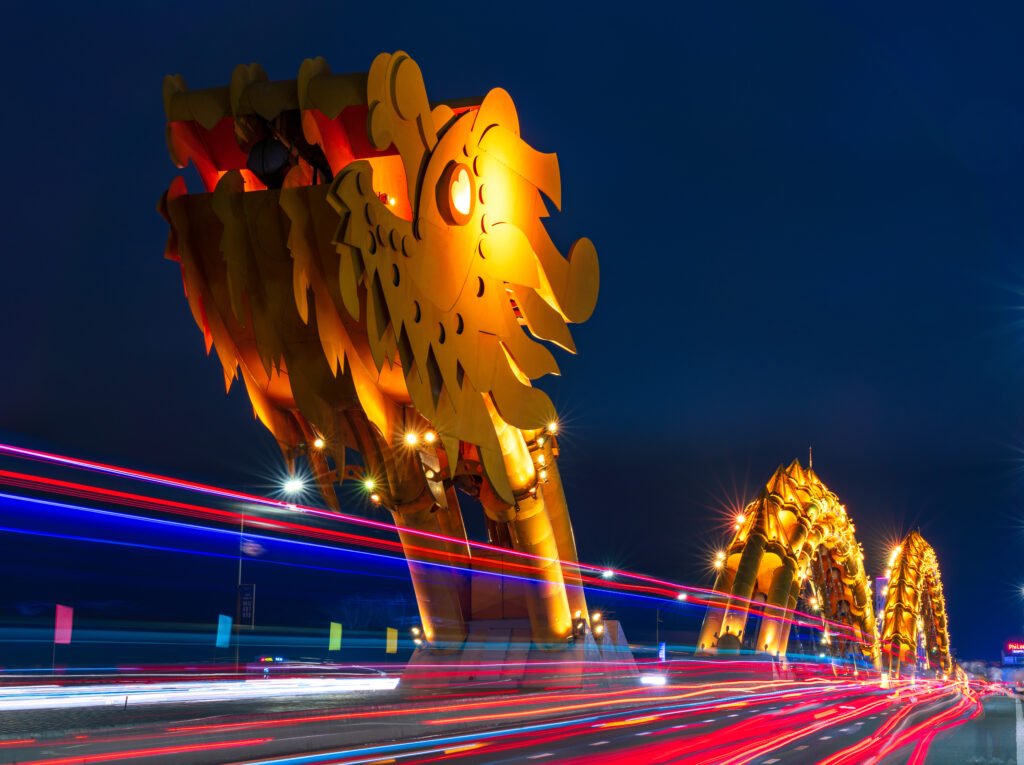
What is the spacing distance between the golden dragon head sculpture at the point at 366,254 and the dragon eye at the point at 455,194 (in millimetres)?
49

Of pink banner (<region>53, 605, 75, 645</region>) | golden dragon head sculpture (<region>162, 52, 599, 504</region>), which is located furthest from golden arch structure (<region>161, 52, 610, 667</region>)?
pink banner (<region>53, 605, 75, 645</region>)

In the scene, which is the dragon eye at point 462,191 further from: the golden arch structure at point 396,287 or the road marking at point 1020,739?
the road marking at point 1020,739

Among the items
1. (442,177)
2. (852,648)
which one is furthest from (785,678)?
(442,177)

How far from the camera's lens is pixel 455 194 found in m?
20.9

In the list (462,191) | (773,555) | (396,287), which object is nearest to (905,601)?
(773,555)

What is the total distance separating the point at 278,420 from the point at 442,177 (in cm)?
665

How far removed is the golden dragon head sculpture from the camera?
17984mm

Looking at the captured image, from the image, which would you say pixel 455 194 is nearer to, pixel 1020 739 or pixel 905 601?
pixel 1020 739

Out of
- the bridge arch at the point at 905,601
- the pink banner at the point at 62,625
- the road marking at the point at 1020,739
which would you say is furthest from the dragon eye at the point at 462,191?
the bridge arch at the point at 905,601

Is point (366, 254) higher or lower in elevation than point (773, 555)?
higher

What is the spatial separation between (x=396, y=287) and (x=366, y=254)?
3.60 ft

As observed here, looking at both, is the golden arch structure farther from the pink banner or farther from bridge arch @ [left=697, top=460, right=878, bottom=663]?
bridge arch @ [left=697, top=460, right=878, bottom=663]

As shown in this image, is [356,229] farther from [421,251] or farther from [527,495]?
[527,495]

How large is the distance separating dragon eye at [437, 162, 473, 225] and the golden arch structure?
0.17 feet
